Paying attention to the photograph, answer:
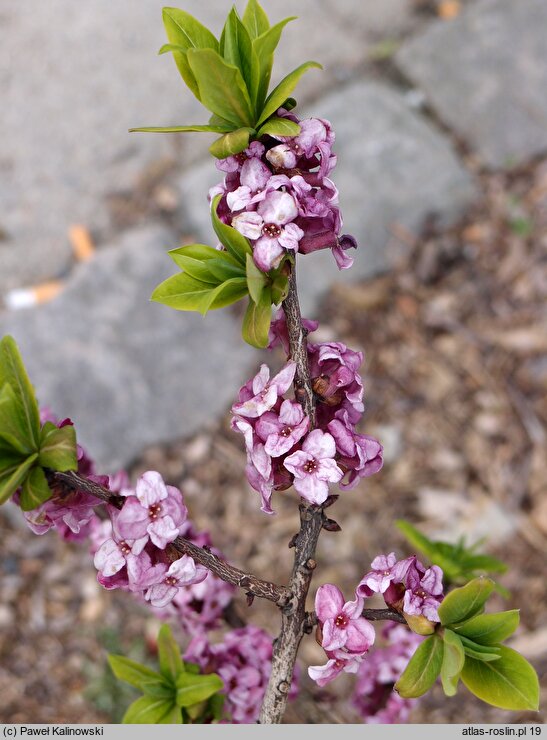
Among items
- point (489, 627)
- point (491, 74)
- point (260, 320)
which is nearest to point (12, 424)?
point (260, 320)

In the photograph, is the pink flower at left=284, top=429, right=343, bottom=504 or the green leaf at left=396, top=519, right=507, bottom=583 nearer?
the pink flower at left=284, top=429, right=343, bottom=504

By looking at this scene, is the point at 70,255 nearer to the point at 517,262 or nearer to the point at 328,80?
the point at 328,80

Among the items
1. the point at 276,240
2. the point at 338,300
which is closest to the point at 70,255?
the point at 338,300

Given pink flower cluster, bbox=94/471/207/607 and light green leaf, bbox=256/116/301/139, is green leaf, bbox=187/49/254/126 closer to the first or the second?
light green leaf, bbox=256/116/301/139

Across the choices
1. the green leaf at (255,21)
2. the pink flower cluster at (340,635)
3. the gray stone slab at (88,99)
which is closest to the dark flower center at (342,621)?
the pink flower cluster at (340,635)

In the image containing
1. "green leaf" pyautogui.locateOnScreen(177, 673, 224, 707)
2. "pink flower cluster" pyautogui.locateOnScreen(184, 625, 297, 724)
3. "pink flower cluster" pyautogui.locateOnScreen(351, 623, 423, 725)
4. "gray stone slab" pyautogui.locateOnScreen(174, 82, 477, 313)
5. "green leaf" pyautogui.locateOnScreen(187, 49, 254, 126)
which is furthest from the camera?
"gray stone slab" pyautogui.locateOnScreen(174, 82, 477, 313)

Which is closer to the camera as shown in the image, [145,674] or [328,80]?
[145,674]

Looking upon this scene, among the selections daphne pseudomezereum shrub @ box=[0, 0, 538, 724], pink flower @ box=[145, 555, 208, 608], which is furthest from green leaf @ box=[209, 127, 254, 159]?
pink flower @ box=[145, 555, 208, 608]
